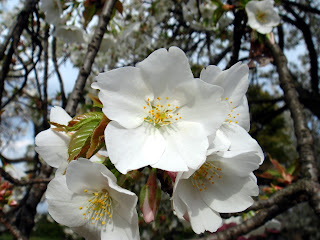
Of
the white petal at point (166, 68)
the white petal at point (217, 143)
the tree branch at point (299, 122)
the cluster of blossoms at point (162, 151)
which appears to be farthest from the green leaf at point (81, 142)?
the tree branch at point (299, 122)

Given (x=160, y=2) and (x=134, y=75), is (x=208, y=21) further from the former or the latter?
(x=134, y=75)

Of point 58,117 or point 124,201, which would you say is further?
point 58,117

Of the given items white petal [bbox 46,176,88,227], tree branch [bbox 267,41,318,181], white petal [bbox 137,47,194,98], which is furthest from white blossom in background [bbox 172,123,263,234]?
tree branch [bbox 267,41,318,181]

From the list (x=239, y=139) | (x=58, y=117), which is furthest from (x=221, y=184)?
(x=58, y=117)

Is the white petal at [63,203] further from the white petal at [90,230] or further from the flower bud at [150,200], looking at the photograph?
the flower bud at [150,200]

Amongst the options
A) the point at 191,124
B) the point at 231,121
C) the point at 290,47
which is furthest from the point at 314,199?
the point at 290,47

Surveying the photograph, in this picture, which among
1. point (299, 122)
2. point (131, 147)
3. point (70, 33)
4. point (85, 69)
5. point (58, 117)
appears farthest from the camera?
point (70, 33)

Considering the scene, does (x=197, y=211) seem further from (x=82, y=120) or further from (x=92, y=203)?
(x=82, y=120)
